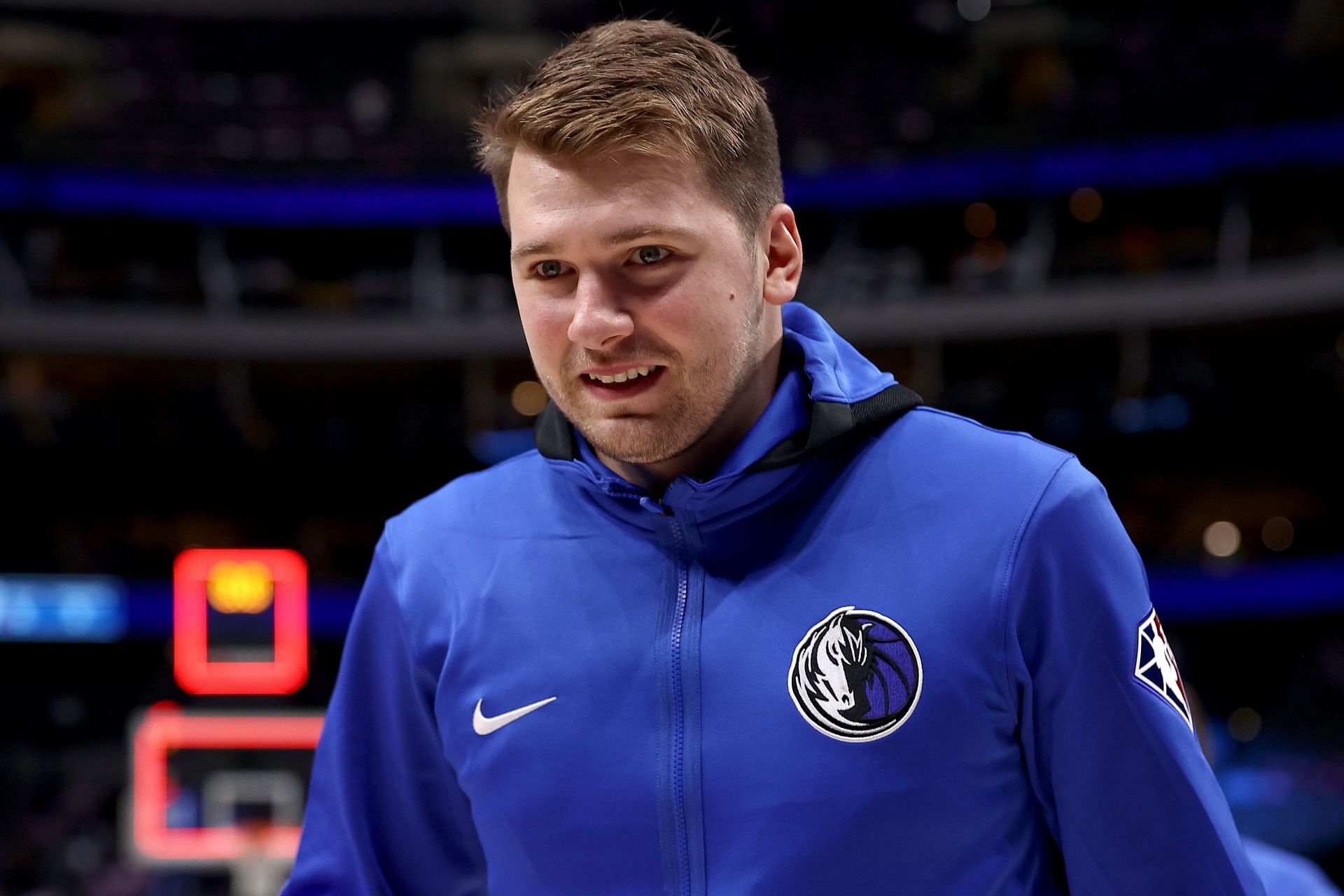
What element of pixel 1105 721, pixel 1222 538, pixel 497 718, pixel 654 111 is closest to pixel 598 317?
pixel 654 111

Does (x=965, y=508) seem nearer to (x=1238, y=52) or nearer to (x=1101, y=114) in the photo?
(x=1101, y=114)

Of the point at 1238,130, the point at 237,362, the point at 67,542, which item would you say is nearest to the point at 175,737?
the point at 67,542

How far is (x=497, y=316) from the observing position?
57.4ft

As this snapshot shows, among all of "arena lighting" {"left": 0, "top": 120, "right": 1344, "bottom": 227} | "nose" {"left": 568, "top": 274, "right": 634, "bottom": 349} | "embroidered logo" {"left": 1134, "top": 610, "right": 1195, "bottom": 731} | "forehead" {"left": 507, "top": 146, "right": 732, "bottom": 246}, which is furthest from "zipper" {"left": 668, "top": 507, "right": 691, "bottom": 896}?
"arena lighting" {"left": 0, "top": 120, "right": 1344, "bottom": 227}

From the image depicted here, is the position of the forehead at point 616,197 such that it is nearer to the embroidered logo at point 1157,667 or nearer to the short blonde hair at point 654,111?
the short blonde hair at point 654,111

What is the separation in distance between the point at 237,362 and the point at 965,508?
56.9 feet

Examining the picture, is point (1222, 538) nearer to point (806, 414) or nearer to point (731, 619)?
point (806, 414)

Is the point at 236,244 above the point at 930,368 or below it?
above

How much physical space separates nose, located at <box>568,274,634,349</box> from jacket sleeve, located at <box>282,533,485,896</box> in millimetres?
457

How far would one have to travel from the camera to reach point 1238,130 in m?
16.8

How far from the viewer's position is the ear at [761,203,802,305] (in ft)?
5.17

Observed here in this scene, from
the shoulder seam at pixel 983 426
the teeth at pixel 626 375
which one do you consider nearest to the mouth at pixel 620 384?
the teeth at pixel 626 375

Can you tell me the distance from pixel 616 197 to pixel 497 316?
1627cm

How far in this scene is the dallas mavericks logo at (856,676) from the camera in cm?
140
